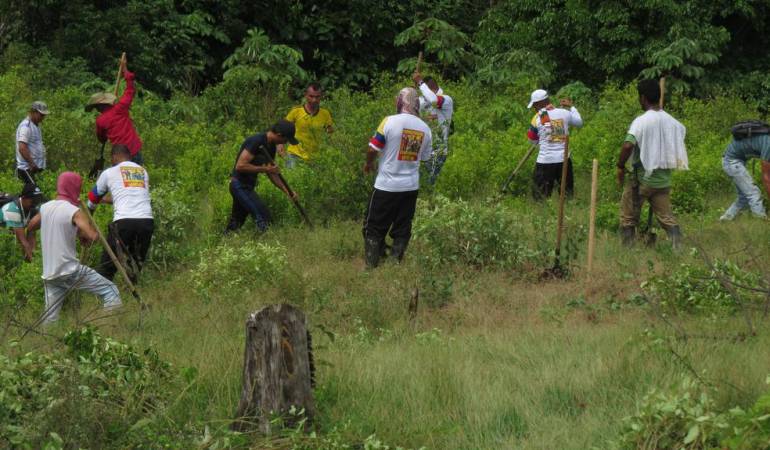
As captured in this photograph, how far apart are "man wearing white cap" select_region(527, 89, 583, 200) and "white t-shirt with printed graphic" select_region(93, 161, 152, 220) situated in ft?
16.6

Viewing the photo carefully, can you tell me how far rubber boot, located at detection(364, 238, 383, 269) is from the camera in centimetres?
971

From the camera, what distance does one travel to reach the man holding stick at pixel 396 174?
31.0ft

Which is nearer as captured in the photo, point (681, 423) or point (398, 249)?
point (681, 423)

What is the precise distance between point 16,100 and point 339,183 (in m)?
7.83

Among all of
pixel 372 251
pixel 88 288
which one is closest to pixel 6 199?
pixel 88 288

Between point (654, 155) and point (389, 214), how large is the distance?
2493mm

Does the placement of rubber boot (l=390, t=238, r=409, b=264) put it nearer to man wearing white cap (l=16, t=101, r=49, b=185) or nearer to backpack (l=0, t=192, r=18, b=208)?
backpack (l=0, t=192, r=18, b=208)

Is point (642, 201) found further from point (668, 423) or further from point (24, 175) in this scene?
point (24, 175)

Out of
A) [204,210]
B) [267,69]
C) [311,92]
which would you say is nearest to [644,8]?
[267,69]

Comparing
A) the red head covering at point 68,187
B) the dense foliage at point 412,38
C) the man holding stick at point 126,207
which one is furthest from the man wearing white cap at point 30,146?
the dense foliage at point 412,38

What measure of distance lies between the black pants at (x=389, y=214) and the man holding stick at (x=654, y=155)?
2012 millimetres

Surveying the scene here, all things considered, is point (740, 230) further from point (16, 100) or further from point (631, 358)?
point (16, 100)

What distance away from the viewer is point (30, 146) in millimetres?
13062

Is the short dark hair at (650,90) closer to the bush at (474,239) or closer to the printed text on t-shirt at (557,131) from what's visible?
the bush at (474,239)
